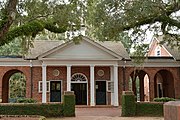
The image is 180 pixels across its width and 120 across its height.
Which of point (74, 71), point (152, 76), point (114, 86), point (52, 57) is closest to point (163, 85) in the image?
point (152, 76)

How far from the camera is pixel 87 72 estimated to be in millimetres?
29172

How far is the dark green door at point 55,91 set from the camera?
28406 mm

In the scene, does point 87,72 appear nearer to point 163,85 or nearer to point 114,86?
point 114,86

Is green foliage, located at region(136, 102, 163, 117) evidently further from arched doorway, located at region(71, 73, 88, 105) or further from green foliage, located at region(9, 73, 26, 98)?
green foliage, located at region(9, 73, 26, 98)

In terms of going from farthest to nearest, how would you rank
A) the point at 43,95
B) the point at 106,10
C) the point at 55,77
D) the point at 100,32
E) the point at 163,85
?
the point at 163,85, the point at 55,77, the point at 43,95, the point at 100,32, the point at 106,10

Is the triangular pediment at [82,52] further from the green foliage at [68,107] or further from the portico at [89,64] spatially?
the green foliage at [68,107]

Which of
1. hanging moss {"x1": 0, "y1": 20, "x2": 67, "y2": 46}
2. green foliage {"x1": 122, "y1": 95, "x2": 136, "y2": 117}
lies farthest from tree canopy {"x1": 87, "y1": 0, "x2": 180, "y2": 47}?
green foliage {"x1": 122, "y1": 95, "x2": 136, "y2": 117}

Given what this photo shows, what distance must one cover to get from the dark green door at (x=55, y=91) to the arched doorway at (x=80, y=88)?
4.46ft

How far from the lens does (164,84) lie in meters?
32.5

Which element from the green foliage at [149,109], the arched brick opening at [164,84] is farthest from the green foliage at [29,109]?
the arched brick opening at [164,84]

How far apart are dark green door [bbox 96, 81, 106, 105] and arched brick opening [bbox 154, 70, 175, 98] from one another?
603 centimetres

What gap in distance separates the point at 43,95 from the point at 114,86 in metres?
6.24

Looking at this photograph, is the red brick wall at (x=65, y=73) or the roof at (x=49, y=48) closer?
the red brick wall at (x=65, y=73)

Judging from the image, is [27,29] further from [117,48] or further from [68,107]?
[117,48]
